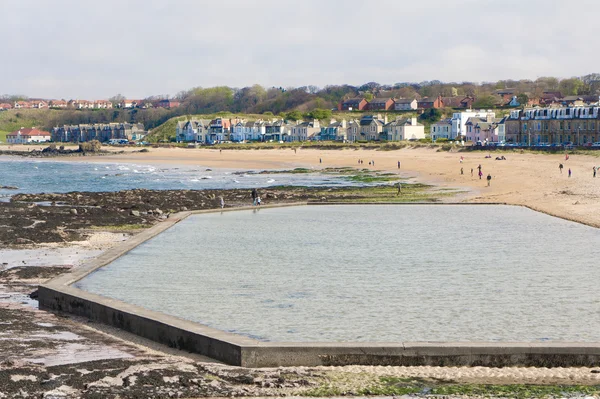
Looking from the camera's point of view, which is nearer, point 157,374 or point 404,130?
point 157,374

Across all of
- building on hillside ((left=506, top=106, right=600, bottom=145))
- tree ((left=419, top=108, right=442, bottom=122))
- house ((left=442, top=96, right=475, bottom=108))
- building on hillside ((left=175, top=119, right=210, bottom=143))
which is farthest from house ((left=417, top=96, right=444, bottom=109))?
building on hillside ((left=506, top=106, right=600, bottom=145))

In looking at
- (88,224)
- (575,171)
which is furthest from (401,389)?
(575,171)

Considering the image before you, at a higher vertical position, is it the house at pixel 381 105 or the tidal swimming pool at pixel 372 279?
the house at pixel 381 105

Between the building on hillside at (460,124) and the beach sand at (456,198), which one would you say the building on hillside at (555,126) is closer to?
the beach sand at (456,198)

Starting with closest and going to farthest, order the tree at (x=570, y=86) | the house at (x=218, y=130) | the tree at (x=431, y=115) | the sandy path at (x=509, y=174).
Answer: the sandy path at (x=509, y=174) < the tree at (x=431, y=115) < the house at (x=218, y=130) < the tree at (x=570, y=86)

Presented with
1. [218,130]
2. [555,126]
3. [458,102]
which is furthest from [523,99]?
[218,130]

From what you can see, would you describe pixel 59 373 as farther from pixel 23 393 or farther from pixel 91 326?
pixel 91 326

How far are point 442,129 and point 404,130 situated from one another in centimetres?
837

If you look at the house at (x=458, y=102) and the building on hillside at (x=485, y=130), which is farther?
the house at (x=458, y=102)

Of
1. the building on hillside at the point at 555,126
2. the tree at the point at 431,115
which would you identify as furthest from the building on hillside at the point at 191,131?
the building on hillside at the point at 555,126

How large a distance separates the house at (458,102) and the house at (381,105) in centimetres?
1156

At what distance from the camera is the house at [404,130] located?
138000 mm

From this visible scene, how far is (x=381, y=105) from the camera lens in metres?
180

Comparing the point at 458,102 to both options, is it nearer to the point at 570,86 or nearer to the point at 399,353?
the point at 570,86
